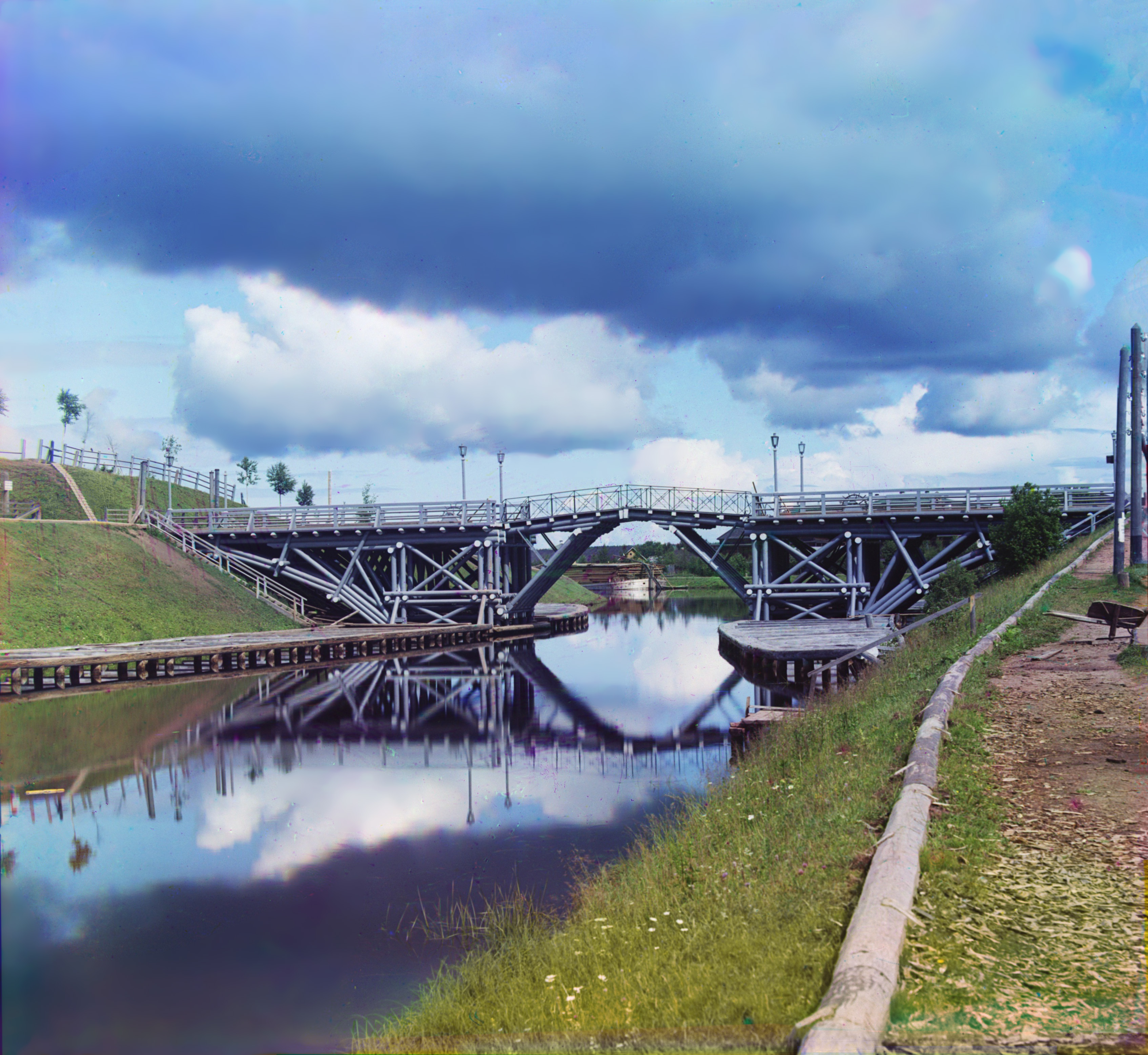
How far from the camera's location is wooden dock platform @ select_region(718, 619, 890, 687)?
2708 centimetres

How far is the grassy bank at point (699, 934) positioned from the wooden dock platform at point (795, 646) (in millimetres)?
13513

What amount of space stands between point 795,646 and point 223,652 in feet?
61.8

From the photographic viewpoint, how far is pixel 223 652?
30.3m

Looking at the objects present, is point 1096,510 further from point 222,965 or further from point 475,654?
point 222,965

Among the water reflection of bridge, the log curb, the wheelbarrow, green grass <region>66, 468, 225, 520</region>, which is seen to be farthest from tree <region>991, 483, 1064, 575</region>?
green grass <region>66, 468, 225, 520</region>

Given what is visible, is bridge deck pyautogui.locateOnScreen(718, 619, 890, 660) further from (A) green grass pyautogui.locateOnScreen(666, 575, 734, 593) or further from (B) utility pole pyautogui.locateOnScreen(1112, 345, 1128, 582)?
(A) green grass pyautogui.locateOnScreen(666, 575, 734, 593)

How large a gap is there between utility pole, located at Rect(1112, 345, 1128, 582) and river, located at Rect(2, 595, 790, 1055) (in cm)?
1065

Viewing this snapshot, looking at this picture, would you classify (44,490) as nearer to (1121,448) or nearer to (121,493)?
(121,493)

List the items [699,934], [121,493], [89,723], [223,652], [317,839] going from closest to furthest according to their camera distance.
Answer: [699,934] < [317,839] < [89,723] < [223,652] < [121,493]

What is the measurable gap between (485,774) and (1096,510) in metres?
32.5

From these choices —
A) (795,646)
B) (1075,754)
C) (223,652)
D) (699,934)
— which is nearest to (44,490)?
(223,652)

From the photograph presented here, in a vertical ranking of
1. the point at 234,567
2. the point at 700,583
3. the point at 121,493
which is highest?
the point at 121,493

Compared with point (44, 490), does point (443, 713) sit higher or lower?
lower

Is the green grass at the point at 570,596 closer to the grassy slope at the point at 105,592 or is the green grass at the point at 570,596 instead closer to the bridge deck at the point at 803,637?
the grassy slope at the point at 105,592
